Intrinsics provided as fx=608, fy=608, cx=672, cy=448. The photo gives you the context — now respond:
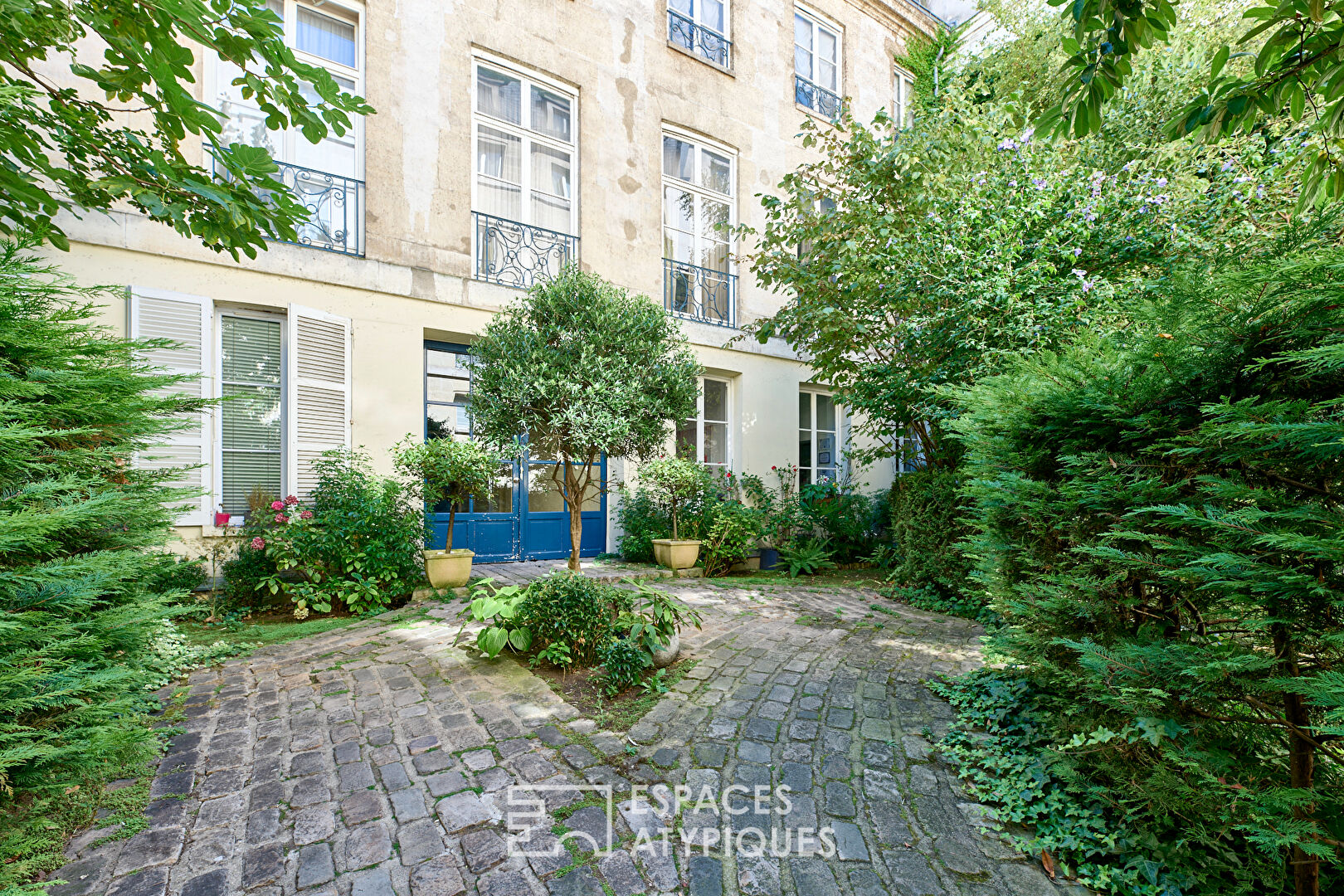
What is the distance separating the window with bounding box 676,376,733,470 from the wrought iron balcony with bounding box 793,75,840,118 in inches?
196

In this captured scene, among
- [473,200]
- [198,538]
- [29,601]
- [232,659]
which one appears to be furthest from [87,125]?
[473,200]

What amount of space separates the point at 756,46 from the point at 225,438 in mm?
9014

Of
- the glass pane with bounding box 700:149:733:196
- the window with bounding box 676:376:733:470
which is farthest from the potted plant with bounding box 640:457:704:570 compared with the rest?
the glass pane with bounding box 700:149:733:196

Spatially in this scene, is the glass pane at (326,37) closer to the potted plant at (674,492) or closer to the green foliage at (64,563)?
the green foliage at (64,563)

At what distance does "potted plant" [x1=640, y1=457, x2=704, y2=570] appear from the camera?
689 centimetres

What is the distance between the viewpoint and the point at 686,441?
8.63 metres

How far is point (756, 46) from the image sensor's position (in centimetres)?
940

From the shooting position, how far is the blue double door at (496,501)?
7.00 m

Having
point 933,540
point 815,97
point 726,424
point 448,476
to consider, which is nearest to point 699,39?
point 815,97

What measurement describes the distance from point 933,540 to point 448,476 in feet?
15.3

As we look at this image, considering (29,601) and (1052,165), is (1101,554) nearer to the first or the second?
(29,601)

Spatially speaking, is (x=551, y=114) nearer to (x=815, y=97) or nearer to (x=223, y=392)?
(x=815, y=97)

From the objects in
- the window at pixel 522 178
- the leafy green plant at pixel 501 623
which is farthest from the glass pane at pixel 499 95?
the leafy green plant at pixel 501 623

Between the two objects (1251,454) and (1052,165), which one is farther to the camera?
(1052,165)
